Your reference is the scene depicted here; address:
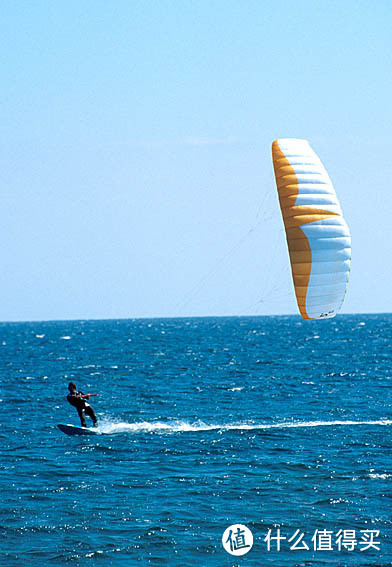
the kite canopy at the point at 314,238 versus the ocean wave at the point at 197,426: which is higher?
the kite canopy at the point at 314,238

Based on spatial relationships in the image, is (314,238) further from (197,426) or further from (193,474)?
(197,426)

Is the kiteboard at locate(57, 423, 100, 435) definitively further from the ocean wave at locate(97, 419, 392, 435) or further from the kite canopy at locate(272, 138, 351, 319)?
the kite canopy at locate(272, 138, 351, 319)

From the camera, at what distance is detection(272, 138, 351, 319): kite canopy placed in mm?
27188

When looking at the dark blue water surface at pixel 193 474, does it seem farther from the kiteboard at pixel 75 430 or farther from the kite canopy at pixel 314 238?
the kite canopy at pixel 314 238

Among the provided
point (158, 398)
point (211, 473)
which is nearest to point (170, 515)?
point (211, 473)

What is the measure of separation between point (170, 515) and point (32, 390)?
108 feet

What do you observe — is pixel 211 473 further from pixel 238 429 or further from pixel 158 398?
pixel 158 398

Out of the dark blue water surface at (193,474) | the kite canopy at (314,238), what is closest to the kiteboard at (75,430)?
the dark blue water surface at (193,474)

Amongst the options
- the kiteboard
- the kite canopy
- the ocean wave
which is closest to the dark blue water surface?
the ocean wave

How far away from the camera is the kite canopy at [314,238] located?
2719 centimetres

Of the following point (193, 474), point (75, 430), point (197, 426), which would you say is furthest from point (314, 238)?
point (75, 430)

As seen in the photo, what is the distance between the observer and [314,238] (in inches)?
1067

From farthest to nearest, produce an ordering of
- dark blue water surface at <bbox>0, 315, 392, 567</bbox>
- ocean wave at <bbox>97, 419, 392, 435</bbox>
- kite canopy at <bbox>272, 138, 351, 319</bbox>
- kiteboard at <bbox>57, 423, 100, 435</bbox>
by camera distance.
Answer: ocean wave at <bbox>97, 419, 392, 435</bbox>, kiteboard at <bbox>57, 423, 100, 435</bbox>, kite canopy at <bbox>272, 138, 351, 319</bbox>, dark blue water surface at <bbox>0, 315, 392, 567</bbox>

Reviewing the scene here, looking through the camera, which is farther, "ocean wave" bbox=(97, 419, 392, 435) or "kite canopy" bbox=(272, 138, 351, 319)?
"ocean wave" bbox=(97, 419, 392, 435)
